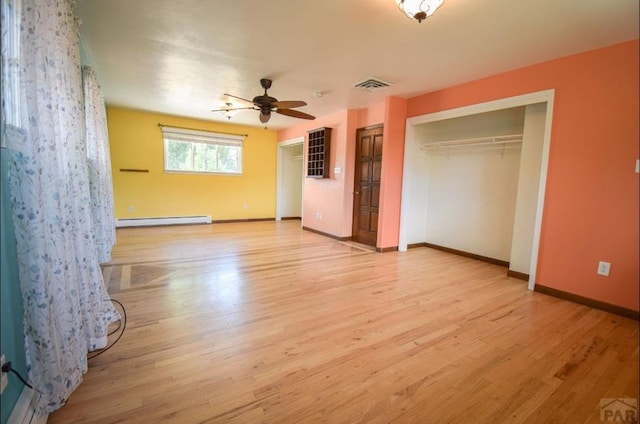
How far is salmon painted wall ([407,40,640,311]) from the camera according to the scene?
2.39 metres

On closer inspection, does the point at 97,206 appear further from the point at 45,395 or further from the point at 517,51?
the point at 517,51

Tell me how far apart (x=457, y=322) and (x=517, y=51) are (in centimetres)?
261

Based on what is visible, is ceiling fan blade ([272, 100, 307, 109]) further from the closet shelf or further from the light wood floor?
the closet shelf

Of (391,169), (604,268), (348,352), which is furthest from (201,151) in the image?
(604,268)

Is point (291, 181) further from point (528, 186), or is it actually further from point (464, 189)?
point (528, 186)

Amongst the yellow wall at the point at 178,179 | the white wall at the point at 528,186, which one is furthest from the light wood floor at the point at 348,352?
the yellow wall at the point at 178,179

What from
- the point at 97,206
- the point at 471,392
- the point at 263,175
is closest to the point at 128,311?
the point at 97,206

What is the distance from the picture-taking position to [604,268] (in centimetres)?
259

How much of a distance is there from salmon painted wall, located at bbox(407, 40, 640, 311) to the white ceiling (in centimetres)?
20

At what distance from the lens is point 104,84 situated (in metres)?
4.16

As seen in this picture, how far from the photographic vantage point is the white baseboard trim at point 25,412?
1.10 metres

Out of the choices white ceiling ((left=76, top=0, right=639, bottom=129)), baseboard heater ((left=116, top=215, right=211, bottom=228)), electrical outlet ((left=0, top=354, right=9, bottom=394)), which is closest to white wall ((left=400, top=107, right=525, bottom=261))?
white ceiling ((left=76, top=0, right=639, bottom=129))

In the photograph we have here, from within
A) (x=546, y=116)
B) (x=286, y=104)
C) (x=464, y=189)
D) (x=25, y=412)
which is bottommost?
(x=25, y=412)

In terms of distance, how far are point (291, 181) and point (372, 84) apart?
473 centimetres
